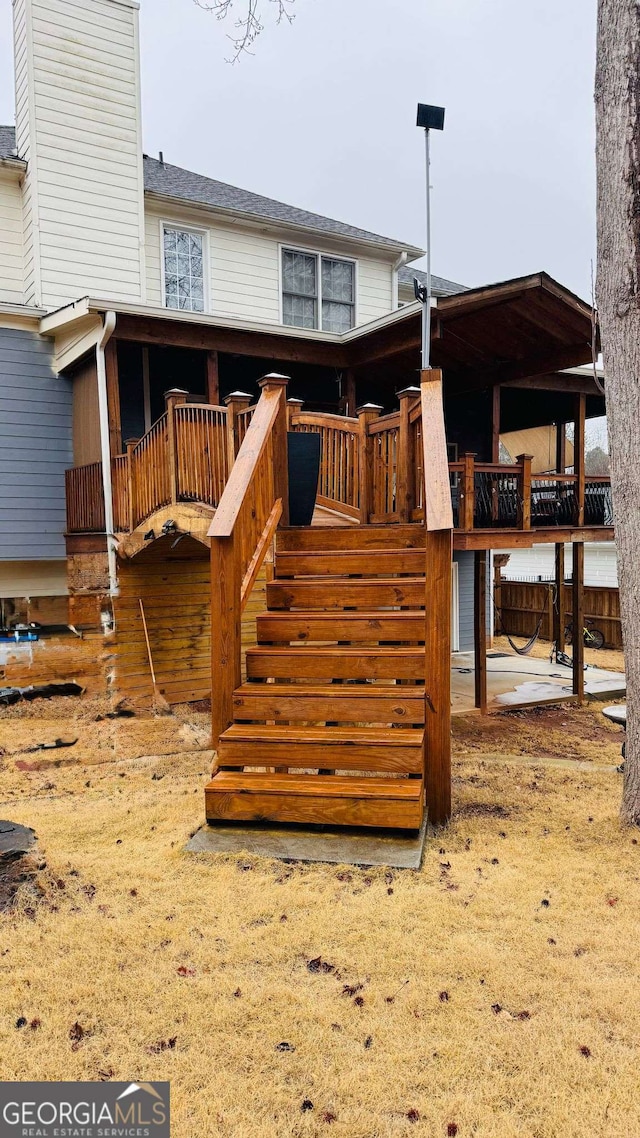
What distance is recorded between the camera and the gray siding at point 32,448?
10.1 metres

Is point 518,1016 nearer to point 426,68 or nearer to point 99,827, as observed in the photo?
point 99,827

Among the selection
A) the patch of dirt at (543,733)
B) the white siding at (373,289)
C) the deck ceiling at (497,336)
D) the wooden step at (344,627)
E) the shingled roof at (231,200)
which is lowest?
the patch of dirt at (543,733)

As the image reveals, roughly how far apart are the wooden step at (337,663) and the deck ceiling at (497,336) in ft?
18.4

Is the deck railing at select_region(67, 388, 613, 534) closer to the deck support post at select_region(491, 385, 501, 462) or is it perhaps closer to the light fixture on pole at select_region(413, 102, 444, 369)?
the light fixture on pole at select_region(413, 102, 444, 369)

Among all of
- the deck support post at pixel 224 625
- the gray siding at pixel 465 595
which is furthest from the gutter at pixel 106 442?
the gray siding at pixel 465 595

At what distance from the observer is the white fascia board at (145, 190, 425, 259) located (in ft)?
37.9

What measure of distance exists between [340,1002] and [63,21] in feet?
44.4

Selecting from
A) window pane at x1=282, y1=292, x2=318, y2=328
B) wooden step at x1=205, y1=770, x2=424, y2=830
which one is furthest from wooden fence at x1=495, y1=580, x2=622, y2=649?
wooden step at x1=205, y1=770, x2=424, y2=830

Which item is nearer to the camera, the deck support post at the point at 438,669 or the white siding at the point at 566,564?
the deck support post at the point at 438,669

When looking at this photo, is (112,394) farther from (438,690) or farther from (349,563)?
(438,690)

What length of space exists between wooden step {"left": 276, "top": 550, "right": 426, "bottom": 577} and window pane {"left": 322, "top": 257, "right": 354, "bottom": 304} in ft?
30.5

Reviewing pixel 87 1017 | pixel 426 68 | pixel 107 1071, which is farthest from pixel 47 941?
pixel 426 68

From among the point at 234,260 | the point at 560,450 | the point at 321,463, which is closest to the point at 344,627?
the point at 321,463

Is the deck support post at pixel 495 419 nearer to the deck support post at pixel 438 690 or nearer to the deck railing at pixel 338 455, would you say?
the deck railing at pixel 338 455
